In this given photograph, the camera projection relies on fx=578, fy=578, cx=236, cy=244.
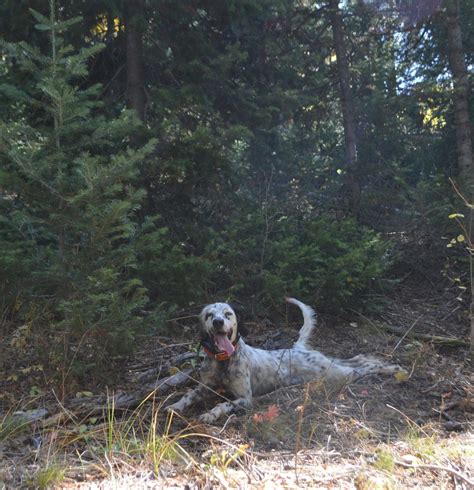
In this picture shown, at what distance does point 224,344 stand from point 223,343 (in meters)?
0.01

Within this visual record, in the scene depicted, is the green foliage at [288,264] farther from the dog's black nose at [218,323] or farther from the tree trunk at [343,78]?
the tree trunk at [343,78]

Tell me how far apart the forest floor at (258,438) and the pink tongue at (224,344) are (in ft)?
1.86

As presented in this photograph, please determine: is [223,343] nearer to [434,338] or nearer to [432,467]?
[432,467]

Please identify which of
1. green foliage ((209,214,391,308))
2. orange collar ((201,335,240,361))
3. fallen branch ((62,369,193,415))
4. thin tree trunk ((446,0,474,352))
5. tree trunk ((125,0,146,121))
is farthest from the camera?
thin tree trunk ((446,0,474,352))

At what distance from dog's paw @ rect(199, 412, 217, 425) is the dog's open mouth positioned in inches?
23.2

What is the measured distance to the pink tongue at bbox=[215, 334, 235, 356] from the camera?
16.8 ft

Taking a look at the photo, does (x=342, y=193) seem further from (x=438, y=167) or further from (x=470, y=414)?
(x=470, y=414)

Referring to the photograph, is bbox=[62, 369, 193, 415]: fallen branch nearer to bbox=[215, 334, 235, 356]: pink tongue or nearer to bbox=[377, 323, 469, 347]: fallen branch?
bbox=[215, 334, 235, 356]: pink tongue

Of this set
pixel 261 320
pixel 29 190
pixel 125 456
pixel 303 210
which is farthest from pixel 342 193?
pixel 125 456

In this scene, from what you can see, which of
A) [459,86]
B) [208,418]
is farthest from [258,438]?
[459,86]

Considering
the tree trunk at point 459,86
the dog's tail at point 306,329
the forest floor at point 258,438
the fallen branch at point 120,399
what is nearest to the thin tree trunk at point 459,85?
the tree trunk at point 459,86

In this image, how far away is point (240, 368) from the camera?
5324 mm

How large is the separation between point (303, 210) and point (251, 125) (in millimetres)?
1799

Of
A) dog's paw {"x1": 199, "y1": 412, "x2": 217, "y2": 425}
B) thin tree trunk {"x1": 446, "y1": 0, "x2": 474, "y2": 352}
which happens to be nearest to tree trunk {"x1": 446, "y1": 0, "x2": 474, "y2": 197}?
thin tree trunk {"x1": 446, "y1": 0, "x2": 474, "y2": 352}
